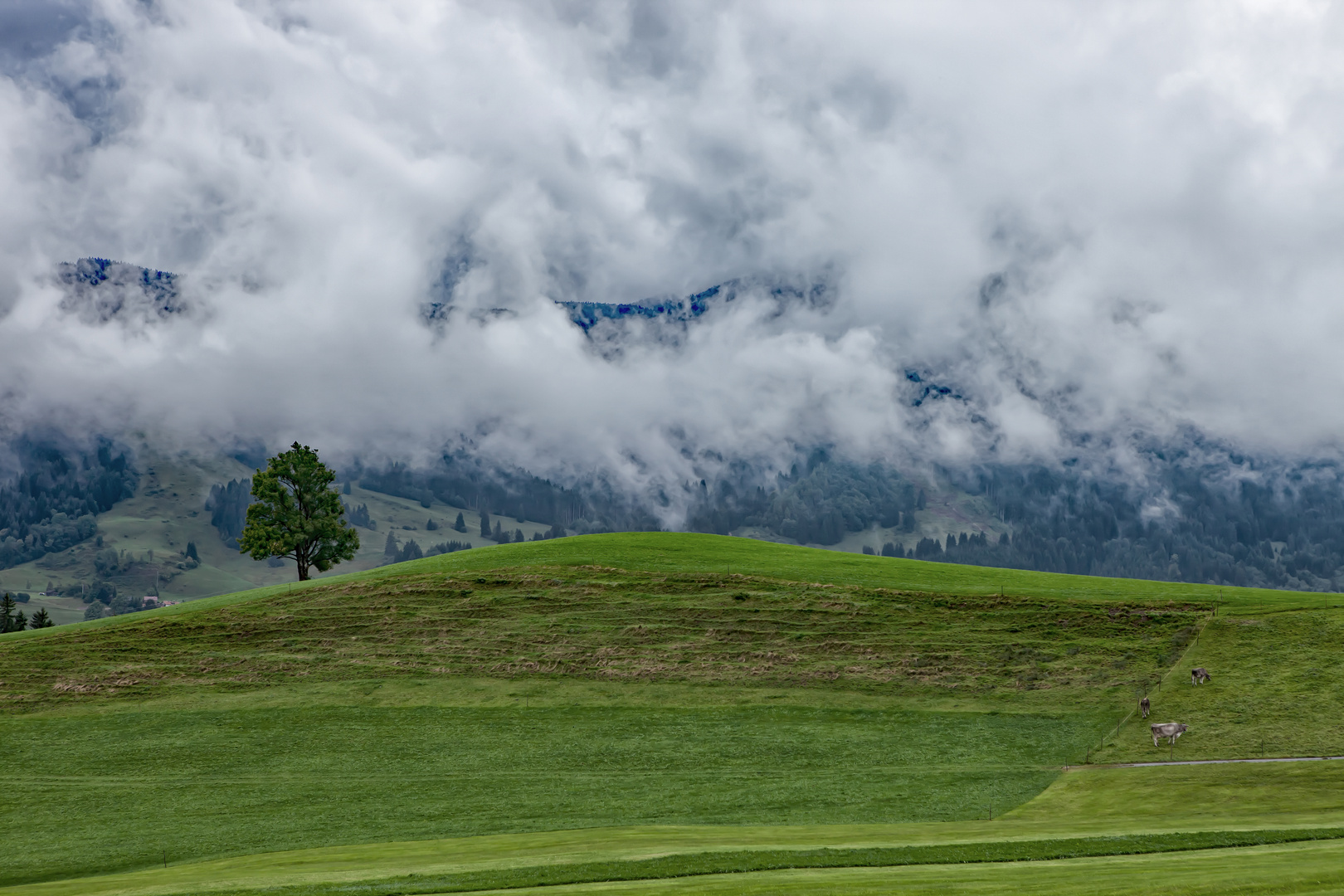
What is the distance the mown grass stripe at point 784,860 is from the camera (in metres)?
29.3

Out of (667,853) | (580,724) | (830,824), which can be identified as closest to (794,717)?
(580,724)

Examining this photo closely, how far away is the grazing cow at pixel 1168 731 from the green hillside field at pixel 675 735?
0.99 metres

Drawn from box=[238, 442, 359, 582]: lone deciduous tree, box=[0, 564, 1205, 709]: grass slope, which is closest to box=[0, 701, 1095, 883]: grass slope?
box=[0, 564, 1205, 709]: grass slope

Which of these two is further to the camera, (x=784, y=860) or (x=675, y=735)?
(x=675, y=735)

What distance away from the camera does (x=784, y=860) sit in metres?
30.6

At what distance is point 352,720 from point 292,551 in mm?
61135

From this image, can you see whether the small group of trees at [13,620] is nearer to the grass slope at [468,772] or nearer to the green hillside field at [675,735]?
the green hillside field at [675,735]

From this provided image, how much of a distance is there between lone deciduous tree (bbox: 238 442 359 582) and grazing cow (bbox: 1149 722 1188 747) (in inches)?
3500

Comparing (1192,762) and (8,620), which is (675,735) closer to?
(1192,762)

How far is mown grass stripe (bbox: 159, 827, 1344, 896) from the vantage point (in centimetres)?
2928

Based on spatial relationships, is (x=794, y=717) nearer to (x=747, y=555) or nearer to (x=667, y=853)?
(x=667, y=853)

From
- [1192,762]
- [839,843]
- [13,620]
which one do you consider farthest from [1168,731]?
[13,620]

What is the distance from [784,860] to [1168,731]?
3095 centimetres

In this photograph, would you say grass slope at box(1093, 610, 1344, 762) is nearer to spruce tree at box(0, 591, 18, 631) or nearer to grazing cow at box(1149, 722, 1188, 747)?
grazing cow at box(1149, 722, 1188, 747)
